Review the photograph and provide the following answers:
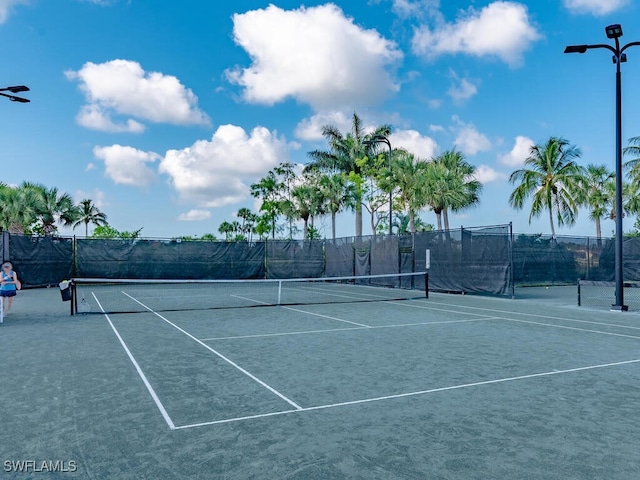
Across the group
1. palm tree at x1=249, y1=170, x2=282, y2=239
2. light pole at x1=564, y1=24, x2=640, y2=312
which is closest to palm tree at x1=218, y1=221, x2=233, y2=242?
palm tree at x1=249, y1=170, x2=282, y2=239

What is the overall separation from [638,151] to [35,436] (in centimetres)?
3960

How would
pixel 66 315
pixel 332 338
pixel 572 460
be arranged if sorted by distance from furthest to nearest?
pixel 66 315 → pixel 332 338 → pixel 572 460

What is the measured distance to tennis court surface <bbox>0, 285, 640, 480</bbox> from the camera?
3.57 meters

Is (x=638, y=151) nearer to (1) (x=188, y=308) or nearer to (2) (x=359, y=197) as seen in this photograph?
(2) (x=359, y=197)

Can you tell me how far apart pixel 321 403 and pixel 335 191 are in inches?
1360

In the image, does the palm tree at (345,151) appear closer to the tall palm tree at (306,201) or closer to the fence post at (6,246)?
the tall palm tree at (306,201)

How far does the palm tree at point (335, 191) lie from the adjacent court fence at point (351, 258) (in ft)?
34.9

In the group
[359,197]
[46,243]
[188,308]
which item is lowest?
[188,308]

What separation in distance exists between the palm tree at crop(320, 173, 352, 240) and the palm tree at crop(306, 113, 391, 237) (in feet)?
13.2

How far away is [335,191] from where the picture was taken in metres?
39.1

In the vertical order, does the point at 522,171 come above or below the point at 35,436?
above

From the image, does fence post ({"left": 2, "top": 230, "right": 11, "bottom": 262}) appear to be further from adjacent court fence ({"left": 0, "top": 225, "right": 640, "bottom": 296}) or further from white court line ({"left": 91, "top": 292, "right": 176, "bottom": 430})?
white court line ({"left": 91, "top": 292, "right": 176, "bottom": 430})

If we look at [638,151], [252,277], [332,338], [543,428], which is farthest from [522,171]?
[543,428]

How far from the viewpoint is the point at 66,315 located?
1230cm
